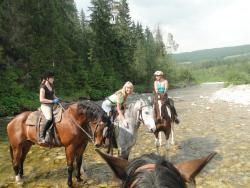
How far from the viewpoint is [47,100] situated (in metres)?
7.21

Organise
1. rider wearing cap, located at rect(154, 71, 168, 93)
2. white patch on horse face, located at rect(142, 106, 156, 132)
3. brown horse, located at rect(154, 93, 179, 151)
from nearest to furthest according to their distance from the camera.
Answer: white patch on horse face, located at rect(142, 106, 156, 132)
brown horse, located at rect(154, 93, 179, 151)
rider wearing cap, located at rect(154, 71, 168, 93)

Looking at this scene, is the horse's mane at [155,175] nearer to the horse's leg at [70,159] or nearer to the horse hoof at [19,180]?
the horse's leg at [70,159]

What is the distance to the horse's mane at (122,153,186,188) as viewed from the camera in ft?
5.16

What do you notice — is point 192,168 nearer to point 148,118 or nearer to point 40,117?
point 148,118

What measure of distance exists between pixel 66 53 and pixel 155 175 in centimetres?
3755

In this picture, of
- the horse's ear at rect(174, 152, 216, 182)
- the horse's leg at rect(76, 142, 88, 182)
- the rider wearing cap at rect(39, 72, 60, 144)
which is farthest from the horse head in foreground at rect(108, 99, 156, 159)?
the horse's ear at rect(174, 152, 216, 182)

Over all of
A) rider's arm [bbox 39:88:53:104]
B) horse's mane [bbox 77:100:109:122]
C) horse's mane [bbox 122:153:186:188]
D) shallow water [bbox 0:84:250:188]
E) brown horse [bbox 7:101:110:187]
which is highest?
horse's mane [bbox 122:153:186:188]

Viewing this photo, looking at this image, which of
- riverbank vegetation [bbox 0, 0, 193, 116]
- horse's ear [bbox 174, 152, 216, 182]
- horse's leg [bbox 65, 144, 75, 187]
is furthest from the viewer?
riverbank vegetation [bbox 0, 0, 193, 116]

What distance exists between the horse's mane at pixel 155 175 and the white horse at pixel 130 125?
5204 mm

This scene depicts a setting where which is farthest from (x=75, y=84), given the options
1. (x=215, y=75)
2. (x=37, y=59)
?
(x=215, y=75)

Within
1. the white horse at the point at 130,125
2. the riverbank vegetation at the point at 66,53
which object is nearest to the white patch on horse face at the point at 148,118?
the white horse at the point at 130,125

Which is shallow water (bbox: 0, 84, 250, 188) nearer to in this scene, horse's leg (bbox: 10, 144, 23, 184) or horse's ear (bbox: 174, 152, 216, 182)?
horse's leg (bbox: 10, 144, 23, 184)

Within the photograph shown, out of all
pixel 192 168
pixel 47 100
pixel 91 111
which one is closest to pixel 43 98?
pixel 47 100

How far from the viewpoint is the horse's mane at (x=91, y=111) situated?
7.02 metres
